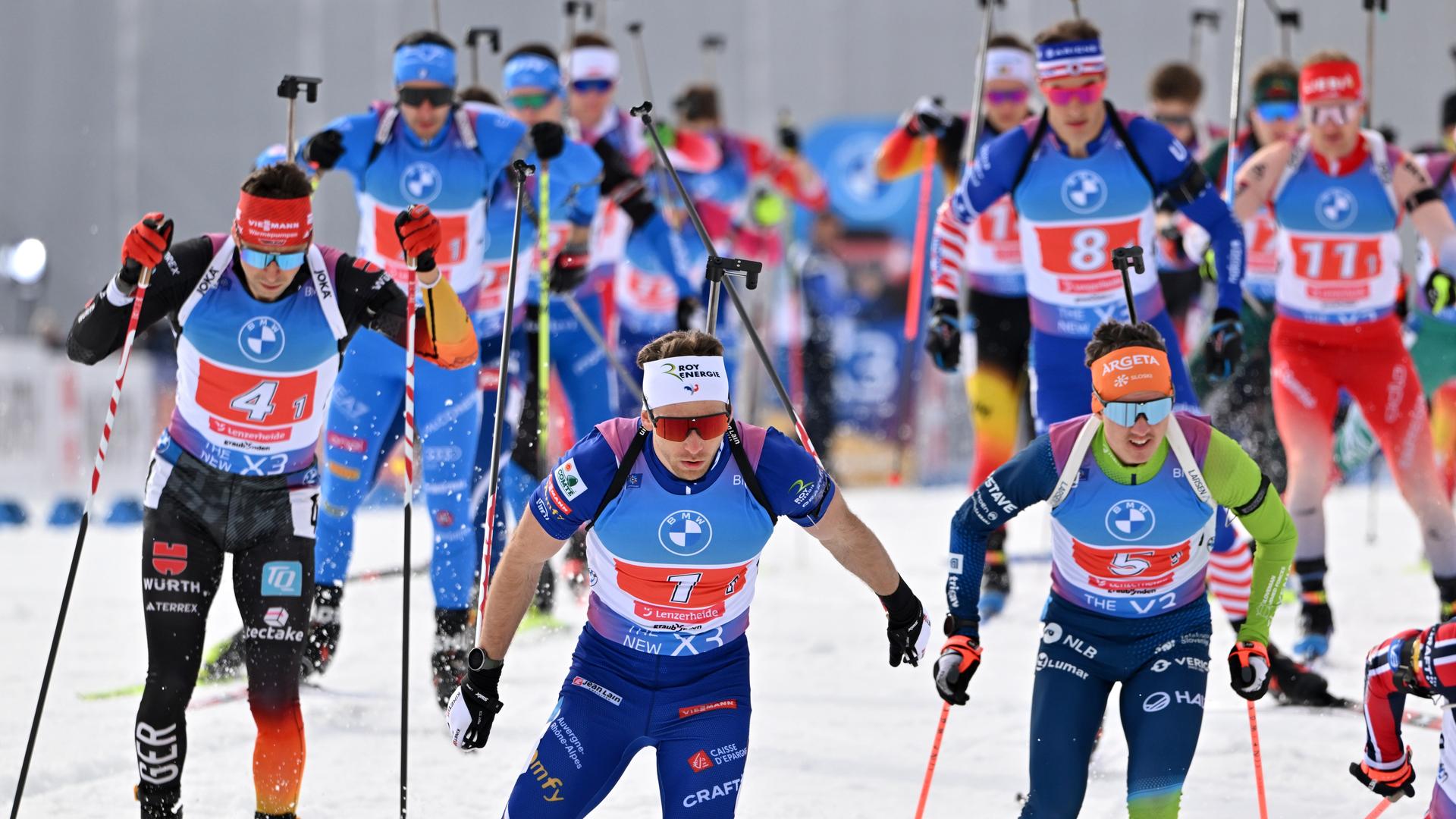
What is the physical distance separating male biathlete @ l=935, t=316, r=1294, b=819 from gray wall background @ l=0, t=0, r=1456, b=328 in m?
12.9

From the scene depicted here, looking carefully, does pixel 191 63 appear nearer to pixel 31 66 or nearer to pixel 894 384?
pixel 31 66

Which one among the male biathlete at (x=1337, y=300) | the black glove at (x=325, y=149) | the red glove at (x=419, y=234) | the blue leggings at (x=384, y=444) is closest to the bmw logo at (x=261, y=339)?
the red glove at (x=419, y=234)

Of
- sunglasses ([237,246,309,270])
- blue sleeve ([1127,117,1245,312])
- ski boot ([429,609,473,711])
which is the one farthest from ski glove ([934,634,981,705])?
ski boot ([429,609,473,711])

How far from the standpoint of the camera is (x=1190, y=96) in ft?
29.5

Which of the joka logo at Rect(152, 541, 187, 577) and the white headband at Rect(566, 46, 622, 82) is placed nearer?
the joka logo at Rect(152, 541, 187, 577)

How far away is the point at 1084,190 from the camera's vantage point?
245 inches

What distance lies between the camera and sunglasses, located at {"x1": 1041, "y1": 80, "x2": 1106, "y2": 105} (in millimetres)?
6203

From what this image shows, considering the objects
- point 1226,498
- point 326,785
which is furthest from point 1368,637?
point 326,785

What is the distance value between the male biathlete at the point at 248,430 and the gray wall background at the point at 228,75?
12.4 meters

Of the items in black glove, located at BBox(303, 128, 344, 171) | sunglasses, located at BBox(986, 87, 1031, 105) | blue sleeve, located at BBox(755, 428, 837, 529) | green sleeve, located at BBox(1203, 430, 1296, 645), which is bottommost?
green sleeve, located at BBox(1203, 430, 1296, 645)

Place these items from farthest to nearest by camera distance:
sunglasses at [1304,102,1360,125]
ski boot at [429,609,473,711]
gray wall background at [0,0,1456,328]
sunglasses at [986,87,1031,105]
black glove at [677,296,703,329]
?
1. gray wall background at [0,0,1456,328]
2. black glove at [677,296,703,329]
3. sunglasses at [986,87,1031,105]
4. sunglasses at [1304,102,1360,125]
5. ski boot at [429,609,473,711]

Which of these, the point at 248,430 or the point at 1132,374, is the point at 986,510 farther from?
the point at 248,430

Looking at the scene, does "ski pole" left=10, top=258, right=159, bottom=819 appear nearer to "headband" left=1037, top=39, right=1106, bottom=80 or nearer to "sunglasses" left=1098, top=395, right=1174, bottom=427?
"sunglasses" left=1098, top=395, right=1174, bottom=427

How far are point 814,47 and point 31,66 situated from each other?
7.70 meters
